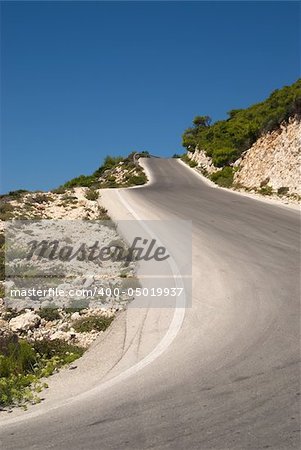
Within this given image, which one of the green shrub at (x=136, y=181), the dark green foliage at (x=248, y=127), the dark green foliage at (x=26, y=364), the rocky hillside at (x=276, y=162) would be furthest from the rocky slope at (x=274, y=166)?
the dark green foliage at (x=26, y=364)

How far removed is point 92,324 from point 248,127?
100 ft

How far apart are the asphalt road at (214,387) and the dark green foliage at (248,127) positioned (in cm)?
2162

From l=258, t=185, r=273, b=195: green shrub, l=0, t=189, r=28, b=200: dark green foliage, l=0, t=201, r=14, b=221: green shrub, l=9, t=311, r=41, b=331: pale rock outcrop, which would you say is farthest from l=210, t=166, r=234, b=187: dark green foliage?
l=9, t=311, r=41, b=331: pale rock outcrop

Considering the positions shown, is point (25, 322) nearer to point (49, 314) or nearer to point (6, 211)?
point (49, 314)

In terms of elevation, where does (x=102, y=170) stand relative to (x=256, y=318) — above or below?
above

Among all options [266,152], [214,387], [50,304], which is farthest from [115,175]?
[214,387]

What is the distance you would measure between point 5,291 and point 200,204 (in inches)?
547

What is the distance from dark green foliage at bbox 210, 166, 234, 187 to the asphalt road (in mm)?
21975

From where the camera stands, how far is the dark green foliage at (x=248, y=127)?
103ft

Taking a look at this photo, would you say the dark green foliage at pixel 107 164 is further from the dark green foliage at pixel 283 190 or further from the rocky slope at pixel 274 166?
the dark green foliage at pixel 283 190

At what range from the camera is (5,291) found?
1138 cm

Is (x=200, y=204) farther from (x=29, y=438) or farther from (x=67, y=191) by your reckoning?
(x=29, y=438)

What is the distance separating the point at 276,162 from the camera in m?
29.2

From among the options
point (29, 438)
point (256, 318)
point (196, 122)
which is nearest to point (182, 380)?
point (29, 438)
